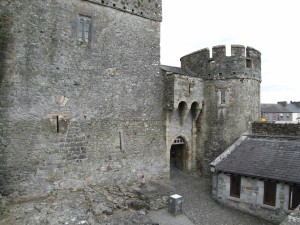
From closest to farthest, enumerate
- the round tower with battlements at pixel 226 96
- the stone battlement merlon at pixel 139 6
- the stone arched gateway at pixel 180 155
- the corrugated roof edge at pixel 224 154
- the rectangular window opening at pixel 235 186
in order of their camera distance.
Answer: the rectangular window opening at pixel 235 186 → the stone battlement merlon at pixel 139 6 → the corrugated roof edge at pixel 224 154 → the round tower with battlements at pixel 226 96 → the stone arched gateway at pixel 180 155

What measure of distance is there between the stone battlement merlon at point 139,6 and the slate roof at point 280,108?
1630 inches

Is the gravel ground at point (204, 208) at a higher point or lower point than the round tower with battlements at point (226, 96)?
lower

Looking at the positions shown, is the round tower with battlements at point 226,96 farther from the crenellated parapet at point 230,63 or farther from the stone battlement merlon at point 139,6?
the stone battlement merlon at point 139,6

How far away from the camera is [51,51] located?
9.33 metres

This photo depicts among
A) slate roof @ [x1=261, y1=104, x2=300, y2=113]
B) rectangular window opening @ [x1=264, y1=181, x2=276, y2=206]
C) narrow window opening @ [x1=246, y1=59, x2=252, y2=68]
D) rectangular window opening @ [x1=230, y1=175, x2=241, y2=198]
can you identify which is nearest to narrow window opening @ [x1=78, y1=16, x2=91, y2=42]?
rectangular window opening @ [x1=230, y1=175, x2=241, y2=198]

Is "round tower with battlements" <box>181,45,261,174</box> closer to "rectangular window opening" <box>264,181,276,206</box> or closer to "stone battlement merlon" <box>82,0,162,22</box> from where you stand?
"stone battlement merlon" <box>82,0,162,22</box>

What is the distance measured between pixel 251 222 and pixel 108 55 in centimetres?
965

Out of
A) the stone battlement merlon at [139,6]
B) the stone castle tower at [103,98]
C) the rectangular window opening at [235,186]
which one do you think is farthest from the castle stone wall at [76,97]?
the rectangular window opening at [235,186]

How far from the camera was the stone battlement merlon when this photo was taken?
10.8m

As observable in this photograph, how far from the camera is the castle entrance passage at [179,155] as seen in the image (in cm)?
1471

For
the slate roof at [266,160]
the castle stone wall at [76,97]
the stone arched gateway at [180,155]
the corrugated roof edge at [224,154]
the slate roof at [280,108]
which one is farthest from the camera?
the slate roof at [280,108]

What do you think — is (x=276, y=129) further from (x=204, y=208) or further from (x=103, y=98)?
(x=103, y=98)

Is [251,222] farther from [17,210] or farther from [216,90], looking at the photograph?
[17,210]

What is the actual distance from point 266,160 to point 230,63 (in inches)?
244
